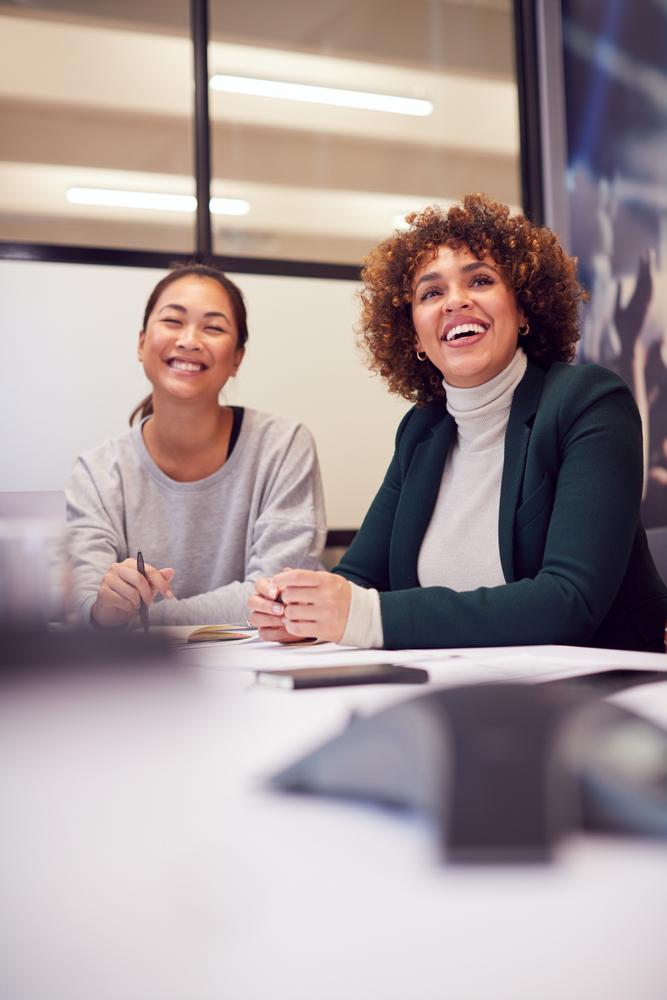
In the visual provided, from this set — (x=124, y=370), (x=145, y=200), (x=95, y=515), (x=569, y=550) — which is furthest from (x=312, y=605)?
(x=145, y=200)

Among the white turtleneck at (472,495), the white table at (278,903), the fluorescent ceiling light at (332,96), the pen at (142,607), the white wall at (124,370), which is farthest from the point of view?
the fluorescent ceiling light at (332,96)

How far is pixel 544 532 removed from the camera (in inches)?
54.3

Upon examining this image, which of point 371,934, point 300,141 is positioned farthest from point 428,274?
point 300,141

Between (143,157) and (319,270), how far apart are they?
2.27ft

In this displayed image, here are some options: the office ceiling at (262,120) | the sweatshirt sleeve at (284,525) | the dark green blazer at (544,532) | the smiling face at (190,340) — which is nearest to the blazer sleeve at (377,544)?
the dark green blazer at (544,532)

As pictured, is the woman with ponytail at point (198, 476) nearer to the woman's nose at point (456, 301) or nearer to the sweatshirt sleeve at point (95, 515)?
the sweatshirt sleeve at point (95, 515)

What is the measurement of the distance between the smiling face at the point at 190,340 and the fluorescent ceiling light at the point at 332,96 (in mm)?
1251

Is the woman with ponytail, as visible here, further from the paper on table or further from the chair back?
the paper on table

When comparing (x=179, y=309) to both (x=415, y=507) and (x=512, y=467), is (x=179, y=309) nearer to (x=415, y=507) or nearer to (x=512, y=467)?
(x=415, y=507)

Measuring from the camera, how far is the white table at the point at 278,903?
0.91 ft

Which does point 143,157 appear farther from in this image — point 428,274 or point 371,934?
point 371,934

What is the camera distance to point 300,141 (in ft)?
10.9

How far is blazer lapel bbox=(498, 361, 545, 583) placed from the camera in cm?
140

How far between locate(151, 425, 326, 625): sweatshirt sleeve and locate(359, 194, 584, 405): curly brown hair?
0.36 metres
